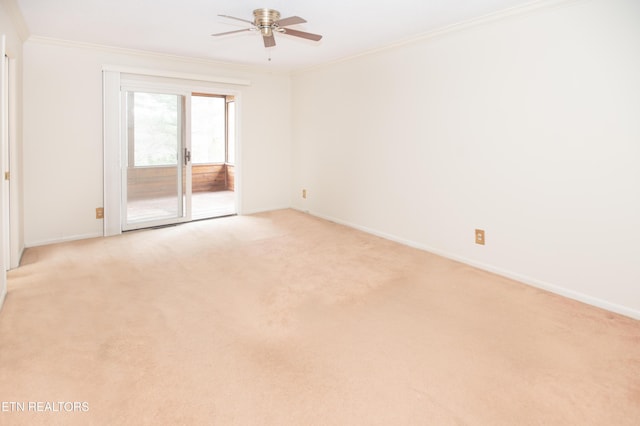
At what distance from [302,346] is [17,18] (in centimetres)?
360

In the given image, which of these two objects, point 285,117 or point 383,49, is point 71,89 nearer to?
point 285,117

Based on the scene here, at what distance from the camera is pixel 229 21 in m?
3.37

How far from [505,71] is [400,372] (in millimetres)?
2641

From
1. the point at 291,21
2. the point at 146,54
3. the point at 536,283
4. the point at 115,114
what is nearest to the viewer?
the point at 291,21

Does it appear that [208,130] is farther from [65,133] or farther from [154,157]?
[65,133]

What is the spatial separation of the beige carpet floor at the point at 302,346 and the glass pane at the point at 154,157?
1360 millimetres

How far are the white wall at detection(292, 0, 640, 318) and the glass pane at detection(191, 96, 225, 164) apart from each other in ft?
14.3

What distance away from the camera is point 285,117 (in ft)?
19.7

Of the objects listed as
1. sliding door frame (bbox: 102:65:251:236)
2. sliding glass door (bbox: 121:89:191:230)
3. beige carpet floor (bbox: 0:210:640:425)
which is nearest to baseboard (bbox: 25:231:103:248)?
sliding door frame (bbox: 102:65:251:236)

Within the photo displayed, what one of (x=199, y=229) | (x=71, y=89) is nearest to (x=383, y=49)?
(x=199, y=229)

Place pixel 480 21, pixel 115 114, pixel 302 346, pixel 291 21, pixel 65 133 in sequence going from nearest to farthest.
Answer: pixel 302 346, pixel 291 21, pixel 480 21, pixel 65 133, pixel 115 114

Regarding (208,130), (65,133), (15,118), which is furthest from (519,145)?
(208,130)

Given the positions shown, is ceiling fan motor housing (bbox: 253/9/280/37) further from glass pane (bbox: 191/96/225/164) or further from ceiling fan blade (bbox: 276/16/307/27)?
glass pane (bbox: 191/96/225/164)

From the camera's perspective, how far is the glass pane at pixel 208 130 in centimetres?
809
